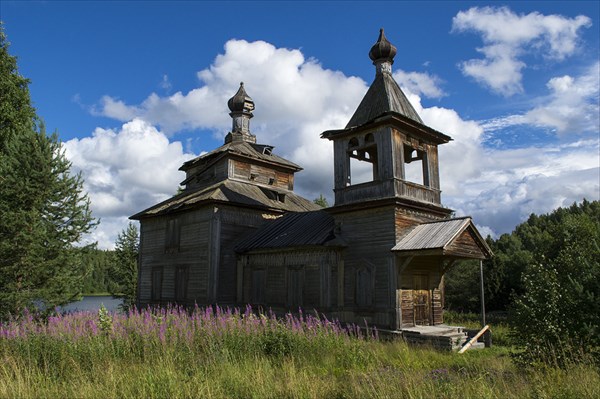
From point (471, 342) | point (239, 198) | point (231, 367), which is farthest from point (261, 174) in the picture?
point (231, 367)

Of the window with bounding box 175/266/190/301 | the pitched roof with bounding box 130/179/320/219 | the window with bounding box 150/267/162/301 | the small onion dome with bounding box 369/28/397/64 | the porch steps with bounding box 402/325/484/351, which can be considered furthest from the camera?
the window with bounding box 150/267/162/301

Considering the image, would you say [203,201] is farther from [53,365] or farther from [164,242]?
[53,365]

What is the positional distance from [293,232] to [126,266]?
30.1 m

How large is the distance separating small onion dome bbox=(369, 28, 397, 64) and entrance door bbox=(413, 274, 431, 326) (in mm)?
9652

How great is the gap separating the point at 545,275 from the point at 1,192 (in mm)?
19370

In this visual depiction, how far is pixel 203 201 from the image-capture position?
21406 mm

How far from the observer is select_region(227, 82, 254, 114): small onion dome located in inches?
1166

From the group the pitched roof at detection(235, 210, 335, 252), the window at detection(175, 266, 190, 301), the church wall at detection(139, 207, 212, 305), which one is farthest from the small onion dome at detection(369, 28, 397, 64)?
the window at detection(175, 266, 190, 301)

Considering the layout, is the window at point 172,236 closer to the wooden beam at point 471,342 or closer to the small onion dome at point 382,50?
the small onion dome at point 382,50

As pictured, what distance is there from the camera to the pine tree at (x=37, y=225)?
1780 cm

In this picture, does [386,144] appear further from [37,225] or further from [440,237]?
[37,225]

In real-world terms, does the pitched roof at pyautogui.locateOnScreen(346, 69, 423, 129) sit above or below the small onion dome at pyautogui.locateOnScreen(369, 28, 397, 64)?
below

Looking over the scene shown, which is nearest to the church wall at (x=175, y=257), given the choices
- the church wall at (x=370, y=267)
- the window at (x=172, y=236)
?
the window at (x=172, y=236)

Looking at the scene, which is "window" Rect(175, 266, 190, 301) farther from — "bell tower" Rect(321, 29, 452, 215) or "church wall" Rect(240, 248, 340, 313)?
"bell tower" Rect(321, 29, 452, 215)
